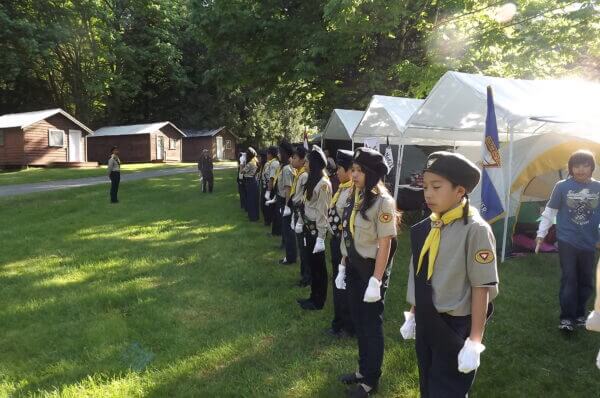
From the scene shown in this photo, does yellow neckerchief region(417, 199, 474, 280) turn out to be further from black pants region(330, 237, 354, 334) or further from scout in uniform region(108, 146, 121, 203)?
scout in uniform region(108, 146, 121, 203)

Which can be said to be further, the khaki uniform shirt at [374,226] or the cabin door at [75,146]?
the cabin door at [75,146]

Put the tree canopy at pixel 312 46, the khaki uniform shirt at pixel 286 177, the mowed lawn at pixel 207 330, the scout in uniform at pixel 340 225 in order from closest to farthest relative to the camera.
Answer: the mowed lawn at pixel 207 330 < the scout in uniform at pixel 340 225 < the khaki uniform shirt at pixel 286 177 < the tree canopy at pixel 312 46

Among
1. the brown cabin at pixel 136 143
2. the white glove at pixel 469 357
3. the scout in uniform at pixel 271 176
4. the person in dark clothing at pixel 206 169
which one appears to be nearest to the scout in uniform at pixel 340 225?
the white glove at pixel 469 357

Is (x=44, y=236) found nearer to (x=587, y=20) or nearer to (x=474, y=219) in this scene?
(x=474, y=219)

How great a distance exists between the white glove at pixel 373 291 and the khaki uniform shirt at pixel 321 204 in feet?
7.08

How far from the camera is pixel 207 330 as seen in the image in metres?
5.27

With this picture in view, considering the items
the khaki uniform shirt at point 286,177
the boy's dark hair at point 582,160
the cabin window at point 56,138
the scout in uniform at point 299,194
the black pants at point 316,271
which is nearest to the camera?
the boy's dark hair at point 582,160

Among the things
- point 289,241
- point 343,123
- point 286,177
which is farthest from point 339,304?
point 343,123

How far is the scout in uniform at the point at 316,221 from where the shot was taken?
5590 millimetres

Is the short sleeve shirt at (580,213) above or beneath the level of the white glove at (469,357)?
above

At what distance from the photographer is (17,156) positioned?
97.9 ft

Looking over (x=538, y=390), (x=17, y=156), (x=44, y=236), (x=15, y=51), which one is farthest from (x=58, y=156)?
(x=538, y=390)

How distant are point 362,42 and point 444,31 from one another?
111 inches

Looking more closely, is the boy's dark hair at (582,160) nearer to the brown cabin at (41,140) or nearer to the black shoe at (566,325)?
the black shoe at (566,325)
